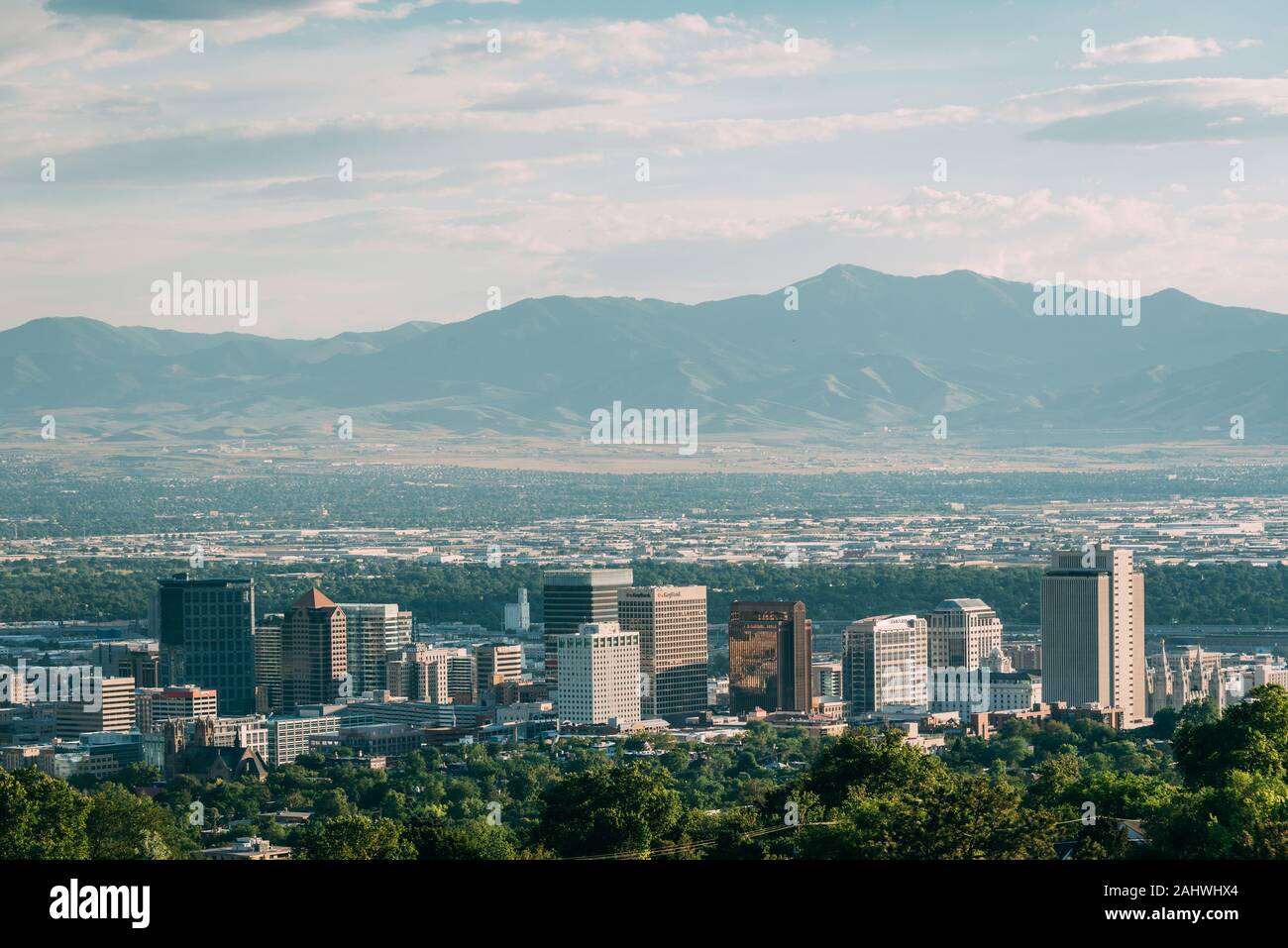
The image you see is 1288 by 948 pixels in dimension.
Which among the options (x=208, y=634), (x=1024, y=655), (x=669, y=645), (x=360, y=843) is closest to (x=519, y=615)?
(x=208, y=634)

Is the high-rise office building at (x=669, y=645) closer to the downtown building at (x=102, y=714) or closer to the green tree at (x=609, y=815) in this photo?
the downtown building at (x=102, y=714)

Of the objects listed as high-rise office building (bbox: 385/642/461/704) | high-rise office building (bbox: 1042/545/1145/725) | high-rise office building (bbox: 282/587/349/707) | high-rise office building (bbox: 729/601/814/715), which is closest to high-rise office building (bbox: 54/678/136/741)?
high-rise office building (bbox: 282/587/349/707)

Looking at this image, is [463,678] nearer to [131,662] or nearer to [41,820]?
[131,662]

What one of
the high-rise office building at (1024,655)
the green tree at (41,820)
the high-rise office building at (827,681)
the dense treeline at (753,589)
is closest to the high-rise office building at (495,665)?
the high-rise office building at (827,681)

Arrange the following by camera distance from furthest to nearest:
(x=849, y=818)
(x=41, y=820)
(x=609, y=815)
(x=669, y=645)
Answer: (x=669, y=645)
(x=609, y=815)
(x=41, y=820)
(x=849, y=818)

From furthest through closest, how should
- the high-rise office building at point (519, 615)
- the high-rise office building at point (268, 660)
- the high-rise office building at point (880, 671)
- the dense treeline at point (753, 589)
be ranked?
the dense treeline at point (753, 589), the high-rise office building at point (519, 615), the high-rise office building at point (268, 660), the high-rise office building at point (880, 671)

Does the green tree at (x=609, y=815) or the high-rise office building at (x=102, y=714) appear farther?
the high-rise office building at (x=102, y=714)
